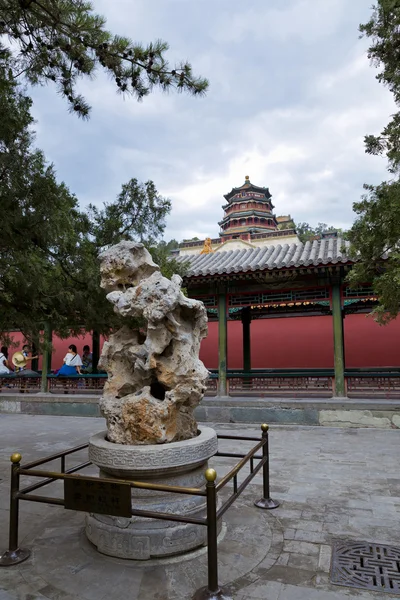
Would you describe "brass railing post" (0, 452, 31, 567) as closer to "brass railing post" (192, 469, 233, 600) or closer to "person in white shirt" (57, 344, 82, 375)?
"brass railing post" (192, 469, 233, 600)

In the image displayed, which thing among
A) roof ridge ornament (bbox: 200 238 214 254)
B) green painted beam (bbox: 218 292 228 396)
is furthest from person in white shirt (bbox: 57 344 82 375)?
roof ridge ornament (bbox: 200 238 214 254)

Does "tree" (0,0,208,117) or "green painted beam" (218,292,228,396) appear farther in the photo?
"green painted beam" (218,292,228,396)

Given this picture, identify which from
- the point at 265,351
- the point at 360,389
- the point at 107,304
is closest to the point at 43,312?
the point at 107,304

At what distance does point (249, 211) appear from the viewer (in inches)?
1208

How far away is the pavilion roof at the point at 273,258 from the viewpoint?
28.7ft

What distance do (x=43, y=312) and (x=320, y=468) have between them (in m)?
4.24

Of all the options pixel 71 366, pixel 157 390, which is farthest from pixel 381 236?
pixel 71 366

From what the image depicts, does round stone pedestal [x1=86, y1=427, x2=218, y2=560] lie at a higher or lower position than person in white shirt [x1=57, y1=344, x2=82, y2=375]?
lower

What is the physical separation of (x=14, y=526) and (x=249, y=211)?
29358 mm

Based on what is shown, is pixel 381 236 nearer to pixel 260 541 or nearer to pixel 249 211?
pixel 260 541

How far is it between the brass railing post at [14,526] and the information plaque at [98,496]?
47cm

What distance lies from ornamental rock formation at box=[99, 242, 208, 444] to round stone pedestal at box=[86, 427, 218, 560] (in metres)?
0.23

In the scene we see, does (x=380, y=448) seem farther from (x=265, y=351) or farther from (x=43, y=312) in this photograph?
(x=265, y=351)

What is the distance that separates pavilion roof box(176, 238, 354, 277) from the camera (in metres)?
8.76
